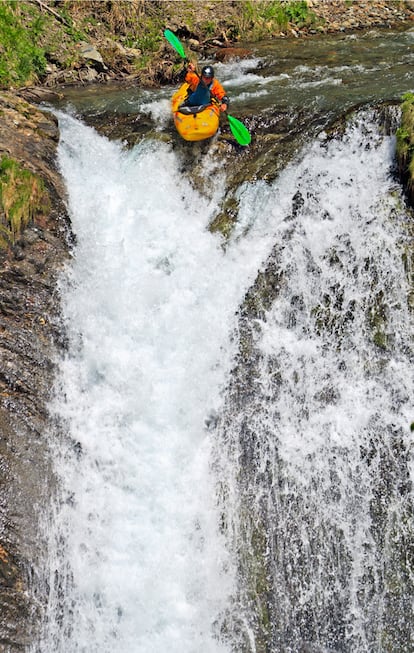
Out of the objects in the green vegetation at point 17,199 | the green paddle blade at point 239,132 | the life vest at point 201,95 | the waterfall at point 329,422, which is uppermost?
the life vest at point 201,95

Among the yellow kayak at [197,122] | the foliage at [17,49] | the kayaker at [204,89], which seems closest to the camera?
the yellow kayak at [197,122]

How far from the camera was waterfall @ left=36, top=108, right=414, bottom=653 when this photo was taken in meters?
5.82

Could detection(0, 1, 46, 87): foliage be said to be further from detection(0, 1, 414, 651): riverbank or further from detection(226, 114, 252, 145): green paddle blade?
detection(226, 114, 252, 145): green paddle blade

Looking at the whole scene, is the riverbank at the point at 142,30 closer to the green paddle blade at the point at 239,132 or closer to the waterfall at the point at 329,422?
the green paddle blade at the point at 239,132

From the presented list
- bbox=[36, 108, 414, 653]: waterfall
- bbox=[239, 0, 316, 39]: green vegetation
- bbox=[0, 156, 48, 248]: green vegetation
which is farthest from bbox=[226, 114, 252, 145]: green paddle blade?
bbox=[239, 0, 316, 39]: green vegetation

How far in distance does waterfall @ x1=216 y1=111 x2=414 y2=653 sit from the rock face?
1.98 m

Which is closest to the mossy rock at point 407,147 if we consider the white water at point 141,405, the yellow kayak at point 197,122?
the white water at point 141,405

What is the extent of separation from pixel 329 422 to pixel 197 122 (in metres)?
4.61

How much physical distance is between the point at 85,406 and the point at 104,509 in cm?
116

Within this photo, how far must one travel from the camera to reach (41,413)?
247 inches

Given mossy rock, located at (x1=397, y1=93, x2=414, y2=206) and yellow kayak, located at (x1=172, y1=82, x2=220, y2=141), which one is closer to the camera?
mossy rock, located at (x1=397, y1=93, x2=414, y2=206)

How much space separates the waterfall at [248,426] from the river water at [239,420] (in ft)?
0.06

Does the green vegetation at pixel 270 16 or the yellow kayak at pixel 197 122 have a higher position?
the green vegetation at pixel 270 16

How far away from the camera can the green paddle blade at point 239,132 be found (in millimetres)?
8156
